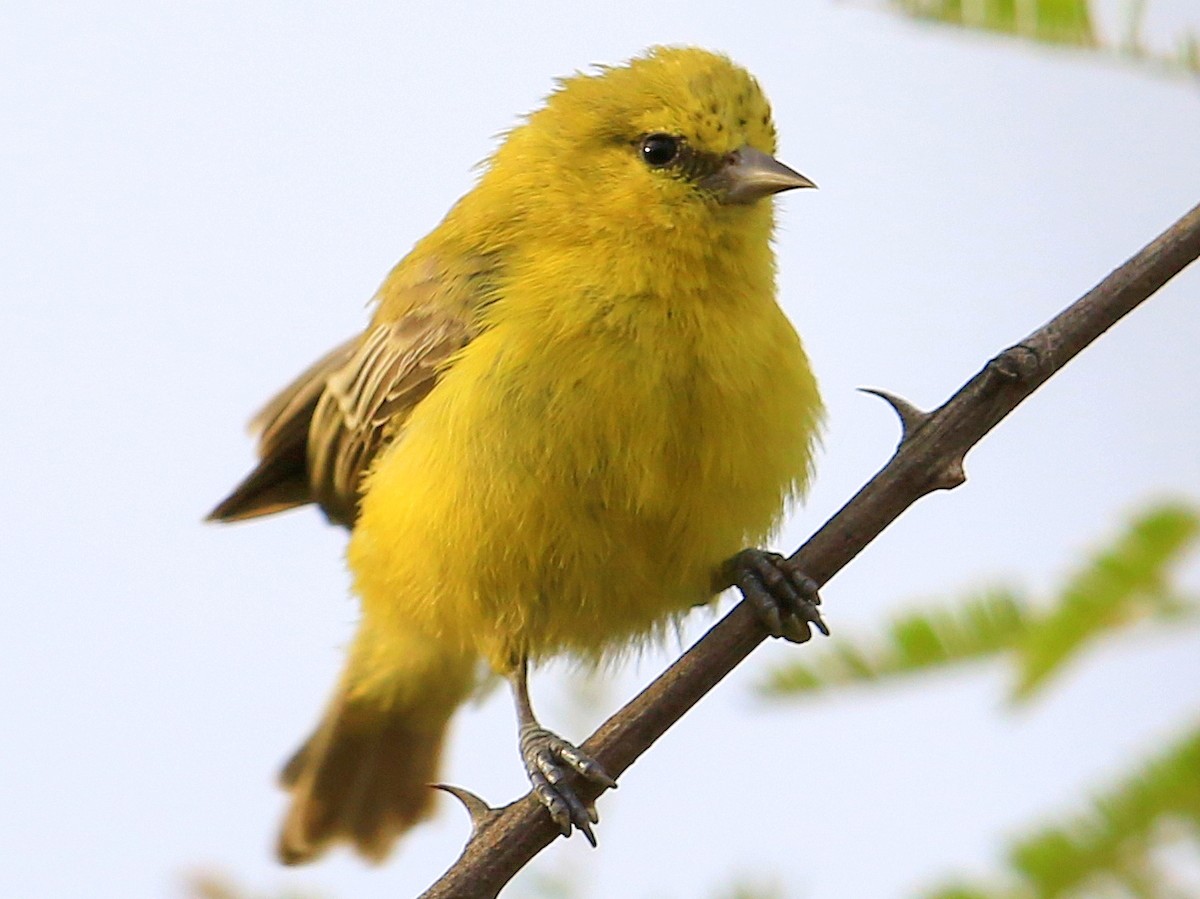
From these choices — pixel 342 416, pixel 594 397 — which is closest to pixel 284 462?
pixel 342 416

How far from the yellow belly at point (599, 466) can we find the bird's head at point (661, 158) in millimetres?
270

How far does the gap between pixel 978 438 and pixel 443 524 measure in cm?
153

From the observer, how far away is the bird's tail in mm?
5629

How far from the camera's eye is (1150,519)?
8.89 feet

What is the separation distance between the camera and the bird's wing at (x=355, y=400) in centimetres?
425

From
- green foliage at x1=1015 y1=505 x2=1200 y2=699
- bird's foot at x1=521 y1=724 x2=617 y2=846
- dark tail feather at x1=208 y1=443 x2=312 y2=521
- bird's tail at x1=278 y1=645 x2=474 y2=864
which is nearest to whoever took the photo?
green foliage at x1=1015 y1=505 x2=1200 y2=699

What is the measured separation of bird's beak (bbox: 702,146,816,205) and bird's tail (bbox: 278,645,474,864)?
2.32 m

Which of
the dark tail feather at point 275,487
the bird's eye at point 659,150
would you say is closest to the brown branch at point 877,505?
the bird's eye at point 659,150

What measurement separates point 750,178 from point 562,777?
149 cm

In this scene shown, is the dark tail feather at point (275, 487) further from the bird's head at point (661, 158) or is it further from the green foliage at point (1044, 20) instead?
the green foliage at point (1044, 20)

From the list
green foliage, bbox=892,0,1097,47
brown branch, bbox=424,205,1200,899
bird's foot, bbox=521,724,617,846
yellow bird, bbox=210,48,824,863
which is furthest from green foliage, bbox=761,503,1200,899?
green foliage, bbox=892,0,1097,47

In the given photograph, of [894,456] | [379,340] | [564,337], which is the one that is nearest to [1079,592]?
[894,456]

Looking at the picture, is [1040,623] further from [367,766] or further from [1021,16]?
[367,766]

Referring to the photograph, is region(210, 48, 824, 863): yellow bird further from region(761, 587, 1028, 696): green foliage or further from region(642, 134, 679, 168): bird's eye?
region(761, 587, 1028, 696): green foliage
